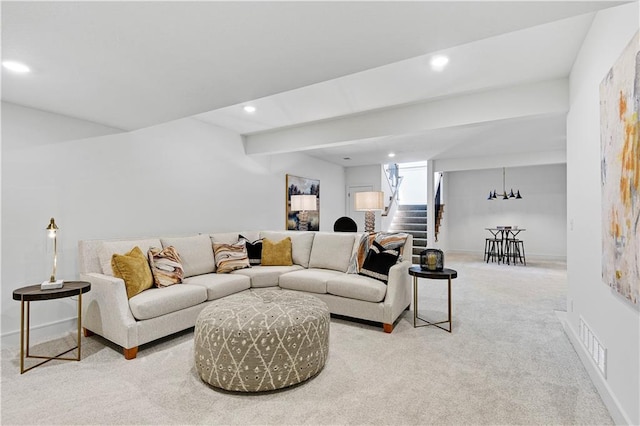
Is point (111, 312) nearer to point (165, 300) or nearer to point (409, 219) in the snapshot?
point (165, 300)

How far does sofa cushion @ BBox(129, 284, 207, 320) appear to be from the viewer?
2684 mm

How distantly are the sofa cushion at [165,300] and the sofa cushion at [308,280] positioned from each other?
3.19 ft

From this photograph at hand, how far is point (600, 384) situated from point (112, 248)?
406 centimetres

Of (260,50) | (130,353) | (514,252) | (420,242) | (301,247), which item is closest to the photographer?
(260,50)

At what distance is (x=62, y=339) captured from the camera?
301 centimetres

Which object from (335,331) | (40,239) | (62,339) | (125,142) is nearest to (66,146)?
(125,142)

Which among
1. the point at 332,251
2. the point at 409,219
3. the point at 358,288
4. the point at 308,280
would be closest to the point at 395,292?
the point at 358,288

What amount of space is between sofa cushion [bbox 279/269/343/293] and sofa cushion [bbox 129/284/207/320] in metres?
0.97

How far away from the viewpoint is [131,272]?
2883mm

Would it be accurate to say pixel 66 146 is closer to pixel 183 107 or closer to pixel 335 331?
pixel 183 107

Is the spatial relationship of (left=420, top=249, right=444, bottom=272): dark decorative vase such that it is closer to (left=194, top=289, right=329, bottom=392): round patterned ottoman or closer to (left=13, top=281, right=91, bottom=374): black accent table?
(left=194, top=289, right=329, bottom=392): round patterned ottoman

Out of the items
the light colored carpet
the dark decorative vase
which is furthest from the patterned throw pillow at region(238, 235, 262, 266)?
the dark decorative vase

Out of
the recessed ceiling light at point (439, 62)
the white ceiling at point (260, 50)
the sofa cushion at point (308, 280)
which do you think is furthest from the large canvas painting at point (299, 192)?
the recessed ceiling light at point (439, 62)

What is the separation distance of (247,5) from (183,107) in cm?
169
